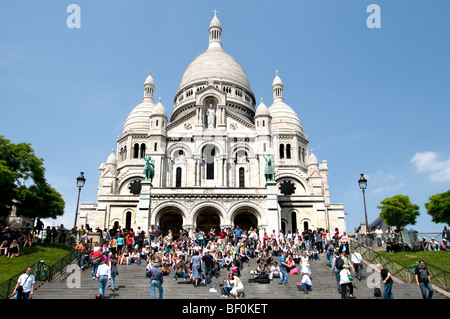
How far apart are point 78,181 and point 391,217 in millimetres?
24861

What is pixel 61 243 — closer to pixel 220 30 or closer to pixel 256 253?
pixel 256 253

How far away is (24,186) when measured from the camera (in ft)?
101

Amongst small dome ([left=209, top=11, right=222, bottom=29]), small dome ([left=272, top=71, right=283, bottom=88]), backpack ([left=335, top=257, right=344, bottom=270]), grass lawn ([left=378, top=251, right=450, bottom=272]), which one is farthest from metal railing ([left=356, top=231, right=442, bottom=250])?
small dome ([left=209, top=11, right=222, bottom=29])

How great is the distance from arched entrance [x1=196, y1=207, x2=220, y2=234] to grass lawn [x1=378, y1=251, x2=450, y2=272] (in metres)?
16.4

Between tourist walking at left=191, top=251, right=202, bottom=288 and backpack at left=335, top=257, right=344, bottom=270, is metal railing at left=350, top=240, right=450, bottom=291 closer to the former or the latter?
backpack at left=335, top=257, right=344, bottom=270

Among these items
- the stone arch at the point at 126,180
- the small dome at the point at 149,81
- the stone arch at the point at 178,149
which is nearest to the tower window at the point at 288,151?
the stone arch at the point at 178,149

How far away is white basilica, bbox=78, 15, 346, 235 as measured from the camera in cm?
3647

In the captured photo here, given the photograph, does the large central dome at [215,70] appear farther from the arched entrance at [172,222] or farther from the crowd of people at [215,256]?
the crowd of people at [215,256]

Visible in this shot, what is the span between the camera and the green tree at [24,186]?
1122 inches

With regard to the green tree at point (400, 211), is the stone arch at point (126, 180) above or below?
above

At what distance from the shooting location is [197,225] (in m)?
39.4

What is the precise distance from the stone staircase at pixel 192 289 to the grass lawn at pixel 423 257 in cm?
489
